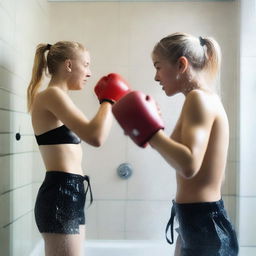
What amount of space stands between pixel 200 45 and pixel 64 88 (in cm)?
49

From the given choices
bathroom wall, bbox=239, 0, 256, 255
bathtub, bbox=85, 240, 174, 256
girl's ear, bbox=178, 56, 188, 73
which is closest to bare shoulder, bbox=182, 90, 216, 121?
girl's ear, bbox=178, 56, 188, 73

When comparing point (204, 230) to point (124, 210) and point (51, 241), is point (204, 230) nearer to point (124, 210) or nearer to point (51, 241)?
point (51, 241)

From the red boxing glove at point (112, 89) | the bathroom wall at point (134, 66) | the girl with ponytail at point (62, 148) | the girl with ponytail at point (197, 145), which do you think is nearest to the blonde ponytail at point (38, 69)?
the girl with ponytail at point (62, 148)

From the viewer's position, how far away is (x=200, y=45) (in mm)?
1218

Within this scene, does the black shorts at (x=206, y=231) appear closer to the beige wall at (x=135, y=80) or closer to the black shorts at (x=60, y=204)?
the black shorts at (x=60, y=204)

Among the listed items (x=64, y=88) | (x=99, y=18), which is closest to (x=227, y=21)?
(x=99, y=18)

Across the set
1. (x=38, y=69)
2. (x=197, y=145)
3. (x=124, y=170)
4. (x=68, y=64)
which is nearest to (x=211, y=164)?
(x=197, y=145)

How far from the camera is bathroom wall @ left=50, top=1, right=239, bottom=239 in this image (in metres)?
2.03

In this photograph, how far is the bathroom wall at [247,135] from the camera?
190 cm

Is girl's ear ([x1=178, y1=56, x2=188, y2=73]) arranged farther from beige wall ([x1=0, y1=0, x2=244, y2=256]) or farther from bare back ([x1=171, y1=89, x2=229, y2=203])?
beige wall ([x1=0, y1=0, x2=244, y2=256])

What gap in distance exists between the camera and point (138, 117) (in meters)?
0.98

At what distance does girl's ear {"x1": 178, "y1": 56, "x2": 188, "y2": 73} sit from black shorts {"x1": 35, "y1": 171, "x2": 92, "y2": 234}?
19.3 inches

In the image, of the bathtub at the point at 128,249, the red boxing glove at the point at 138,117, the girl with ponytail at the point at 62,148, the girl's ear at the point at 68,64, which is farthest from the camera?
the bathtub at the point at 128,249

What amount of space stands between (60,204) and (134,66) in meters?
1.00
